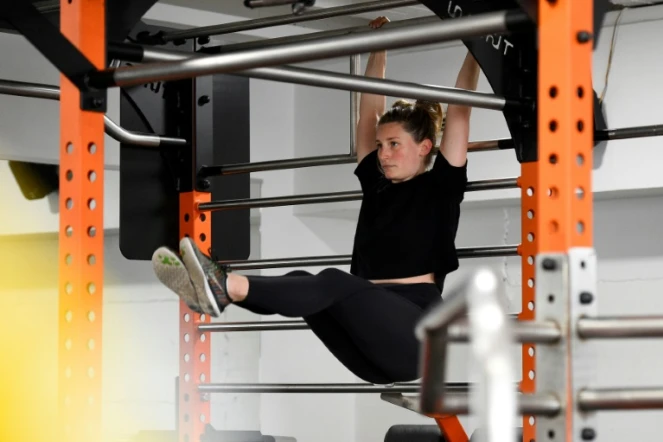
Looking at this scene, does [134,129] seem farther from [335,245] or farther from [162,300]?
[162,300]

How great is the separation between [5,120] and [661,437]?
10.8 ft

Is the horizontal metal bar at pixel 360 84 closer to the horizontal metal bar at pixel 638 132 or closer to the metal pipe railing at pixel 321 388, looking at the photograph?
the horizontal metal bar at pixel 638 132

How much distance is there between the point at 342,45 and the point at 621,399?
0.79 m

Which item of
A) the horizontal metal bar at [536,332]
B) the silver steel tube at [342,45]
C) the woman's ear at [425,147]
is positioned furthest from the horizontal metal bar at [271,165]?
the horizontal metal bar at [536,332]

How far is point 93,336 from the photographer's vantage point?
7.29 ft

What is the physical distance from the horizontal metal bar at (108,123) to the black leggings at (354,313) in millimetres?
763

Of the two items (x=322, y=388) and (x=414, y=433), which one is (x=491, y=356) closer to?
(x=322, y=388)

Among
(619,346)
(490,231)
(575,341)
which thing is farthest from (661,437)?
(575,341)

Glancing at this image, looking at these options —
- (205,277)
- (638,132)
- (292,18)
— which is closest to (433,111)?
(292,18)

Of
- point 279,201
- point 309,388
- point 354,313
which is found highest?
point 279,201

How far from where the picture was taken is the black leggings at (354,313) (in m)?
2.43

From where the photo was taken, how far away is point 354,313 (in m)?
2.62

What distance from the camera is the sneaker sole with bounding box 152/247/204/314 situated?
225 centimetres

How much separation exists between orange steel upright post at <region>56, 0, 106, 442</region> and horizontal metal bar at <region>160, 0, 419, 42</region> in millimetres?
809
